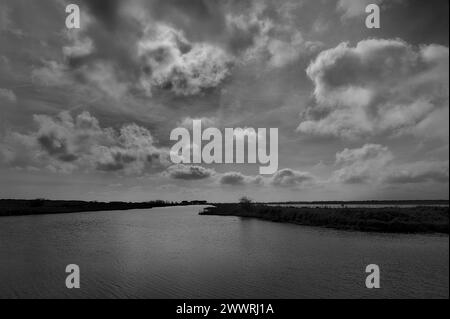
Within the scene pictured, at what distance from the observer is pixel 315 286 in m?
17.4

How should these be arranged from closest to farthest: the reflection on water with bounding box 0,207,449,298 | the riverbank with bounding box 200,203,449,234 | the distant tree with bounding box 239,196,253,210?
the reflection on water with bounding box 0,207,449,298 < the riverbank with bounding box 200,203,449,234 < the distant tree with bounding box 239,196,253,210

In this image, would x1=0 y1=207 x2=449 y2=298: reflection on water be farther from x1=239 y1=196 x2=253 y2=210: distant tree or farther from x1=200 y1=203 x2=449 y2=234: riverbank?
x1=239 y1=196 x2=253 y2=210: distant tree

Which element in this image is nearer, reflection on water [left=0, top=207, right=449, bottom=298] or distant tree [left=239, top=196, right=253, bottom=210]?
reflection on water [left=0, top=207, right=449, bottom=298]

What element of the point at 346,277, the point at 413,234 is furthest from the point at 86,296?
the point at 413,234

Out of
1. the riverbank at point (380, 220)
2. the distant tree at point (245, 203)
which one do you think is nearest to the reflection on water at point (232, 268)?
the riverbank at point (380, 220)

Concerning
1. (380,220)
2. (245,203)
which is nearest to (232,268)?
(380,220)

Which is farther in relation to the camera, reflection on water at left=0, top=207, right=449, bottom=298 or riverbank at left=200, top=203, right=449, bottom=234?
riverbank at left=200, top=203, right=449, bottom=234

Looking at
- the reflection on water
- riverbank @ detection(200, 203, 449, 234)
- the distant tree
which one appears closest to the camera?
the reflection on water

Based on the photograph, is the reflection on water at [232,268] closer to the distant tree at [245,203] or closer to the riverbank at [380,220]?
the riverbank at [380,220]

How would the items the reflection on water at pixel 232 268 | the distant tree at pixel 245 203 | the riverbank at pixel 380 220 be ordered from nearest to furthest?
the reflection on water at pixel 232 268 → the riverbank at pixel 380 220 → the distant tree at pixel 245 203

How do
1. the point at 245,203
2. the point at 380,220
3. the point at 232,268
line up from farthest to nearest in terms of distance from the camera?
the point at 245,203, the point at 380,220, the point at 232,268

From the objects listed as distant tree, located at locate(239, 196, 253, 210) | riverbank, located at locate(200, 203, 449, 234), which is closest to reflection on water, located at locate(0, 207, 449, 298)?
riverbank, located at locate(200, 203, 449, 234)

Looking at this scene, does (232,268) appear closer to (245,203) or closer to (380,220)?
(380,220)
